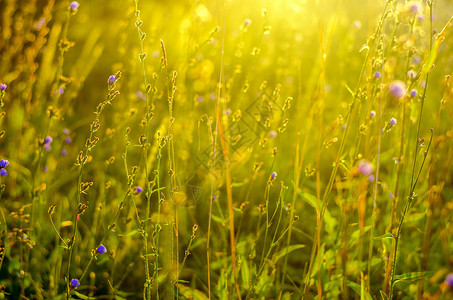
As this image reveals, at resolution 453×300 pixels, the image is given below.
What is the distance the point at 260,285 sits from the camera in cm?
138

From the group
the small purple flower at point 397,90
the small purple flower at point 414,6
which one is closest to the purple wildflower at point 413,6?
the small purple flower at point 414,6

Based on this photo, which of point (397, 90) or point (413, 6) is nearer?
point (413, 6)

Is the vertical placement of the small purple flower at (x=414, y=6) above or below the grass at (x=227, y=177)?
above

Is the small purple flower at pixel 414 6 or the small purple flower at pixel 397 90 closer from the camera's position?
the small purple flower at pixel 414 6

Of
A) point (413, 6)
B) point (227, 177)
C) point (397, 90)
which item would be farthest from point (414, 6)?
point (227, 177)

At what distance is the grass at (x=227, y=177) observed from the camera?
3.87ft

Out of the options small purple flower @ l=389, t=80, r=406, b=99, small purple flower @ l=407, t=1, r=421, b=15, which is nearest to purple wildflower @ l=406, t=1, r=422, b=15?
small purple flower @ l=407, t=1, r=421, b=15

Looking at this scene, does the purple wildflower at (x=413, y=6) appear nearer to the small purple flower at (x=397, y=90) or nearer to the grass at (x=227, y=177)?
the grass at (x=227, y=177)

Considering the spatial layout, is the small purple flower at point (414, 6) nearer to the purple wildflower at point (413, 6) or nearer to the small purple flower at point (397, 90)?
the purple wildflower at point (413, 6)

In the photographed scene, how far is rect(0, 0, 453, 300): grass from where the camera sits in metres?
1.18

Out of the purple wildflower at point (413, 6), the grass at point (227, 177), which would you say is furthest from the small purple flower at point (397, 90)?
the purple wildflower at point (413, 6)

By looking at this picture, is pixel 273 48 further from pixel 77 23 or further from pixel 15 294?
pixel 15 294

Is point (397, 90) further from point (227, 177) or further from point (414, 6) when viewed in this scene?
point (227, 177)

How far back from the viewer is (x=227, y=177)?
1.11 m
